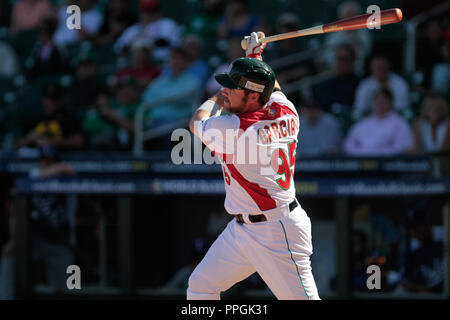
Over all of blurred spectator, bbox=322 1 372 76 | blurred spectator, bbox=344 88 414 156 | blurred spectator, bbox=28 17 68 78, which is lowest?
blurred spectator, bbox=344 88 414 156

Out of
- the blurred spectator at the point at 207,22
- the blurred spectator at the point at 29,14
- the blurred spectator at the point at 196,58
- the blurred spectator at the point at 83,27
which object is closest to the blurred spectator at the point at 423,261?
the blurred spectator at the point at 196,58

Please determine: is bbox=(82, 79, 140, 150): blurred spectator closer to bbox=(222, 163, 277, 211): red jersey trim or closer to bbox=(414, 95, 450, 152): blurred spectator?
bbox=(414, 95, 450, 152): blurred spectator

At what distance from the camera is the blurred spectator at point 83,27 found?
32.4 ft

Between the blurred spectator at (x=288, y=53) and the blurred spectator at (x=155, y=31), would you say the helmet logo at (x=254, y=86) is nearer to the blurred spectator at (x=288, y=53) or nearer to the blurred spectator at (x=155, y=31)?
the blurred spectator at (x=288, y=53)

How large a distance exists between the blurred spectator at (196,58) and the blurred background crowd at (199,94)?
0.02 m

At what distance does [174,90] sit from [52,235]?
2.12 metres

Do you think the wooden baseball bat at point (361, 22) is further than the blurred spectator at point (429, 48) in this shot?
No

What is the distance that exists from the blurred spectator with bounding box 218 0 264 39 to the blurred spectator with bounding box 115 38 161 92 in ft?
3.06

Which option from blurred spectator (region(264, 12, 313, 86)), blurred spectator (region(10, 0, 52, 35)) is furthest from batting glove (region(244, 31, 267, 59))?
blurred spectator (region(10, 0, 52, 35))

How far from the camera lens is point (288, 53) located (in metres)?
8.40

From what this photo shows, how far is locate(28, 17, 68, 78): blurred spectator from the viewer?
945cm
